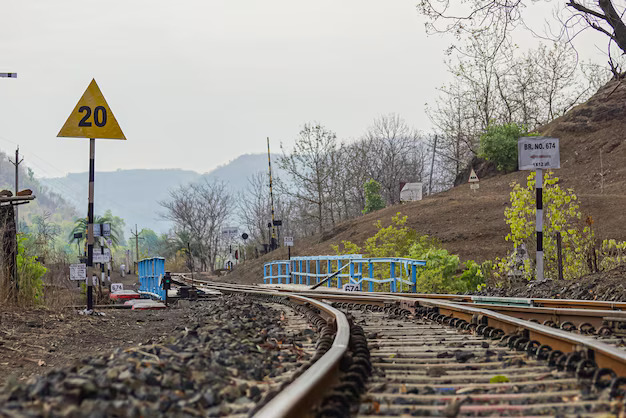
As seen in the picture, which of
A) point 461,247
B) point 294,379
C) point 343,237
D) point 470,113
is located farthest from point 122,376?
point 470,113

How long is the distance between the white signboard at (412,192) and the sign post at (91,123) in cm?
3675

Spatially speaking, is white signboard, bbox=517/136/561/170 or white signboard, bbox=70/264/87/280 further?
white signboard, bbox=70/264/87/280

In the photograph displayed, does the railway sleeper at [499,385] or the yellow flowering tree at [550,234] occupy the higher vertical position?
the yellow flowering tree at [550,234]

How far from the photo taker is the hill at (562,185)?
98.8 ft

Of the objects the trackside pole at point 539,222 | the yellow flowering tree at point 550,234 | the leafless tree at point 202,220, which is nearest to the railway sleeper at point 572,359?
the trackside pole at point 539,222

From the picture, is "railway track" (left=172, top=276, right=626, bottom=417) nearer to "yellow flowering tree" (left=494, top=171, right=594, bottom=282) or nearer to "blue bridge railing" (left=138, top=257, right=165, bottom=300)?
"yellow flowering tree" (left=494, top=171, right=594, bottom=282)

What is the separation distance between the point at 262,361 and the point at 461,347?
199 cm

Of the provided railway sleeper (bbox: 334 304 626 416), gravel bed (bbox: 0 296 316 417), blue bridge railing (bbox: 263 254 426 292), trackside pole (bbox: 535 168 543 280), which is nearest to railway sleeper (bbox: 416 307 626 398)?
railway sleeper (bbox: 334 304 626 416)

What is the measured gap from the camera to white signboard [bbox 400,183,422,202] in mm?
49344

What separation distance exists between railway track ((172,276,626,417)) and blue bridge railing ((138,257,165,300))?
15618 millimetres

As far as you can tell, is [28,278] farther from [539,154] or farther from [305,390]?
[305,390]

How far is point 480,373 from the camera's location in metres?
5.06

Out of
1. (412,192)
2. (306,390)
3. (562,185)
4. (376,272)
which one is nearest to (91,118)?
(306,390)

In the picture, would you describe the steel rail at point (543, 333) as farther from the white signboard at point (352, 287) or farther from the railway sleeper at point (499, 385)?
the white signboard at point (352, 287)
